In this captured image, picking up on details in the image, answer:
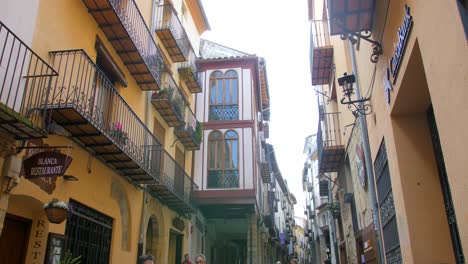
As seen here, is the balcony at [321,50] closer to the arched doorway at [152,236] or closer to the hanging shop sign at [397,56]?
the arched doorway at [152,236]

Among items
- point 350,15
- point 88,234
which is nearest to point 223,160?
point 88,234

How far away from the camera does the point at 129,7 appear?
37.3ft

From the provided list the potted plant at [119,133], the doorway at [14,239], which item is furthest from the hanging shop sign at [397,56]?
the doorway at [14,239]

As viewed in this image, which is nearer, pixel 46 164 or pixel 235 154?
pixel 46 164

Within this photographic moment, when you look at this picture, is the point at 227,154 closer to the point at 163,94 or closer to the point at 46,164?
the point at 163,94

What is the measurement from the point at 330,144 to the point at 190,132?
19.0ft

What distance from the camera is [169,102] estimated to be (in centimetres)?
1380

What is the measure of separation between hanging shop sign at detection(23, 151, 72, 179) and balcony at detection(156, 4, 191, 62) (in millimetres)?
8887

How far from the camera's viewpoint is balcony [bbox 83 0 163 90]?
9648 mm

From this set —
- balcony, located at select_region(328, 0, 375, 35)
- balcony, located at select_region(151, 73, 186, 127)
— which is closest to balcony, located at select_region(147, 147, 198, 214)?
balcony, located at select_region(151, 73, 186, 127)

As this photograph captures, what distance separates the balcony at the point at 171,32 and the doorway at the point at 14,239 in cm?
894

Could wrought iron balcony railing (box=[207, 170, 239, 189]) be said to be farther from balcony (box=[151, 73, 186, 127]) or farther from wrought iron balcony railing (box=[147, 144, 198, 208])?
balcony (box=[151, 73, 186, 127])

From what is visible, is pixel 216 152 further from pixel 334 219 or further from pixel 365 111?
pixel 365 111

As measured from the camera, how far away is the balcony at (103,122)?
7.55 m
